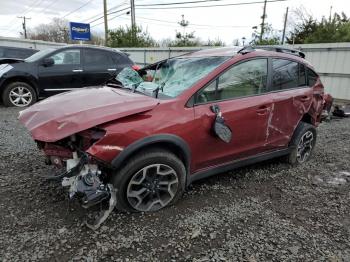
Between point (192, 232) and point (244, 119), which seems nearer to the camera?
point (192, 232)

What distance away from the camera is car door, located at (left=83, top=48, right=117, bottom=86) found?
8445 mm

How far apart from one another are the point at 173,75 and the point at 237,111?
0.91 meters

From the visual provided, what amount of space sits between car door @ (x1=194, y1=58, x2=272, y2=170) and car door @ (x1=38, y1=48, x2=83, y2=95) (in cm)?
588

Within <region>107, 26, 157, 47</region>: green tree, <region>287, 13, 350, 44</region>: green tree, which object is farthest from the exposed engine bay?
<region>107, 26, 157, 47</region>: green tree

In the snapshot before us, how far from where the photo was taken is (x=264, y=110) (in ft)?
12.0

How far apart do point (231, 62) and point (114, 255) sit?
2338 millimetres

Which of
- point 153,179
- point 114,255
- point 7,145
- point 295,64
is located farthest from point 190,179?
point 7,145

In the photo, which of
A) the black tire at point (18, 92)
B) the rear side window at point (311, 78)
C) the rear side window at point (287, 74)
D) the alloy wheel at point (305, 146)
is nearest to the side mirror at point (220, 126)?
the rear side window at point (287, 74)

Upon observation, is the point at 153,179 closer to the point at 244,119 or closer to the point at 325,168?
the point at 244,119

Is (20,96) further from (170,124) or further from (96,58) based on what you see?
(170,124)

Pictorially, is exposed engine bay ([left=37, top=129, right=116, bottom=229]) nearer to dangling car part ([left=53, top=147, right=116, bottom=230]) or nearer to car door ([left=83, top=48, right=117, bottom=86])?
dangling car part ([left=53, top=147, right=116, bottom=230])

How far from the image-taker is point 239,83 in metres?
3.54

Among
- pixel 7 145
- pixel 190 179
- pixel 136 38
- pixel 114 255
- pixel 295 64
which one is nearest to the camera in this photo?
pixel 114 255

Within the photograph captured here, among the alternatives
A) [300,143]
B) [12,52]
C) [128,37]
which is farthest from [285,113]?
[128,37]
